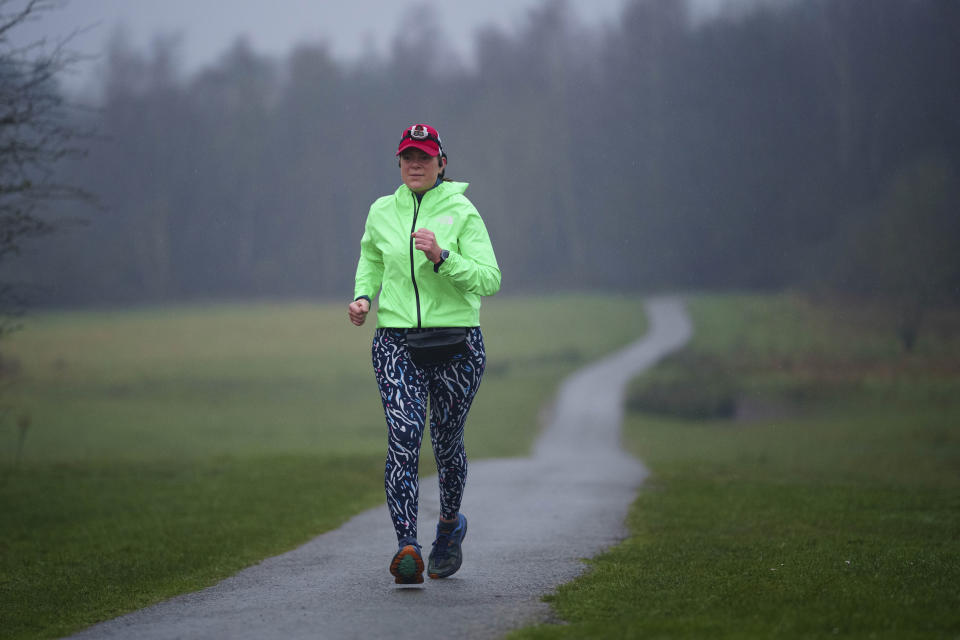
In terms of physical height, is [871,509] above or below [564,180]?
below

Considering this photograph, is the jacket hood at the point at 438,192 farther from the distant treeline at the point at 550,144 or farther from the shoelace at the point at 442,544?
the distant treeline at the point at 550,144

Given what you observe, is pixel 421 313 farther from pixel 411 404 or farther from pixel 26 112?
pixel 26 112

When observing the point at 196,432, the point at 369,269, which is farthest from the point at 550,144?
the point at 369,269

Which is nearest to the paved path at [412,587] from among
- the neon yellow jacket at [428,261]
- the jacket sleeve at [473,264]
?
the neon yellow jacket at [428,261]

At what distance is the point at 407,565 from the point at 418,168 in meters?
2.19

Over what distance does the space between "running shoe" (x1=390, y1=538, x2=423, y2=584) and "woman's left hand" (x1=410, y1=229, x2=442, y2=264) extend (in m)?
1.56

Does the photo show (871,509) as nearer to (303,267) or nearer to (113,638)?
(113,638)

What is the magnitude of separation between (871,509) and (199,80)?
68.9m

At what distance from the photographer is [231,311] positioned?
63.2 meters

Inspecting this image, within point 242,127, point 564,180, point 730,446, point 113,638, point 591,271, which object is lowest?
point 730,446

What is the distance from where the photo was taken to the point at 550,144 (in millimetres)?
71500

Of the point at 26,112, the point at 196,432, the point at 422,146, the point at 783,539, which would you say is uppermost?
the point at 26,112

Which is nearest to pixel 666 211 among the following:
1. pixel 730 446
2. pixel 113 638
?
pixel 730 446

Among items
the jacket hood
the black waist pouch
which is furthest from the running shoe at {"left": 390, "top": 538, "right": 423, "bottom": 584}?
the jacket hood
